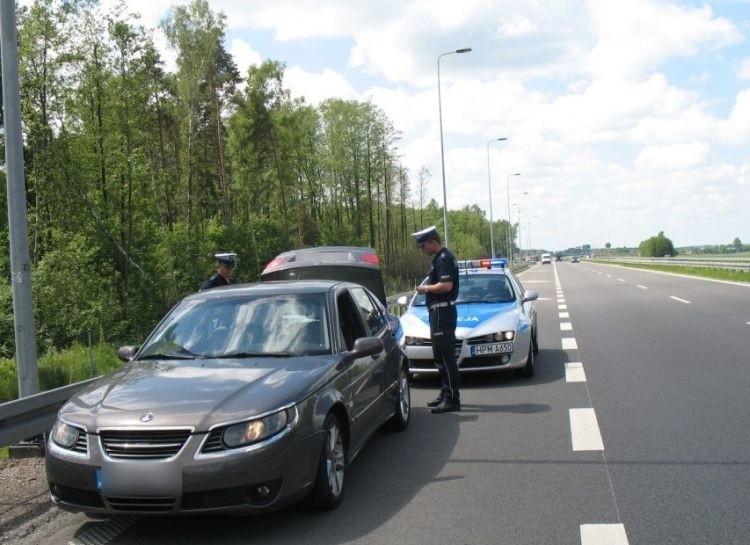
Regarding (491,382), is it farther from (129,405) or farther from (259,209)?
(259,209)

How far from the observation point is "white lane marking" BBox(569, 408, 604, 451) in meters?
6.34

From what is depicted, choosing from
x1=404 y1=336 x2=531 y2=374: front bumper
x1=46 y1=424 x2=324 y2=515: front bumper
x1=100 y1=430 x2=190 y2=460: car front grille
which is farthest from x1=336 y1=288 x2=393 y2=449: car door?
x1=404 y1=336 x2=531 y2=374: front bumper

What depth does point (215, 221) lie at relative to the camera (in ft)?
124

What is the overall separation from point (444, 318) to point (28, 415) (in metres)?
4.17

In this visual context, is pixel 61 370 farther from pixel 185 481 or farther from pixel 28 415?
pixel 185 481

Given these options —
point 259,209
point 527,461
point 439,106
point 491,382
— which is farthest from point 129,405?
point 259,209

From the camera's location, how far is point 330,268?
11.3 m

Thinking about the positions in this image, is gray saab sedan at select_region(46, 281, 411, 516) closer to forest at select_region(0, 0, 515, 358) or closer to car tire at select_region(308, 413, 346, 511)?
car tire at select_region(308, 413, 346, 511)

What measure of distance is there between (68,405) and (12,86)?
346cm

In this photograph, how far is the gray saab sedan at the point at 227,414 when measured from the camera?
167 inches

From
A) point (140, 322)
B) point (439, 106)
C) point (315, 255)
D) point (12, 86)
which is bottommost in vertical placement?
point (140, 322)

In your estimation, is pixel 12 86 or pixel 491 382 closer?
pixel 12 86

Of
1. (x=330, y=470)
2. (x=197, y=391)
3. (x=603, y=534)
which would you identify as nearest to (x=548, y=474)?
(x=603, y=534)

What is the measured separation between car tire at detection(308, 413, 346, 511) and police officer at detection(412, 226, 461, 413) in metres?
3.05
